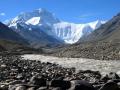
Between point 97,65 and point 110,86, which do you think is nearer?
point 110,86

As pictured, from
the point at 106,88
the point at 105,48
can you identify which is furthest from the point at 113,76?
the point at 105,48

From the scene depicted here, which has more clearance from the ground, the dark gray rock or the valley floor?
the valley floor

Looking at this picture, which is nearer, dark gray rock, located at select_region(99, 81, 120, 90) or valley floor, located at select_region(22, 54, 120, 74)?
dark gray rock, located at select_region(99, 81, 120, 90)

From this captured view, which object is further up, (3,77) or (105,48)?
(105,48)

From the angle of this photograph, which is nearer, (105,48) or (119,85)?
(119,85)

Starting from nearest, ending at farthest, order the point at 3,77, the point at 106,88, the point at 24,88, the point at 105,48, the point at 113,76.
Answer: the point at 106,88
the point at 24,88
the point at 113,76
the point at 3,77
the point at 105,48

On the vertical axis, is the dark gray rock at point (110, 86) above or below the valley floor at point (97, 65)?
below

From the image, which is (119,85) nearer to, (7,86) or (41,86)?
(41,86)

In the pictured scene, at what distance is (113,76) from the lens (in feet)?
68.0

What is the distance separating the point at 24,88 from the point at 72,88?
2031 mm

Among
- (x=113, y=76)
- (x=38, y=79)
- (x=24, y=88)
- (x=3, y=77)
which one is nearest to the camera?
(x=24, y=88)

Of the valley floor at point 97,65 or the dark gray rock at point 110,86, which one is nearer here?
the dark gray rock at point 110,86

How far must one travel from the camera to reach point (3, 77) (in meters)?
22.2

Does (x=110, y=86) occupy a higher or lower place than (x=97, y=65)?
lower
